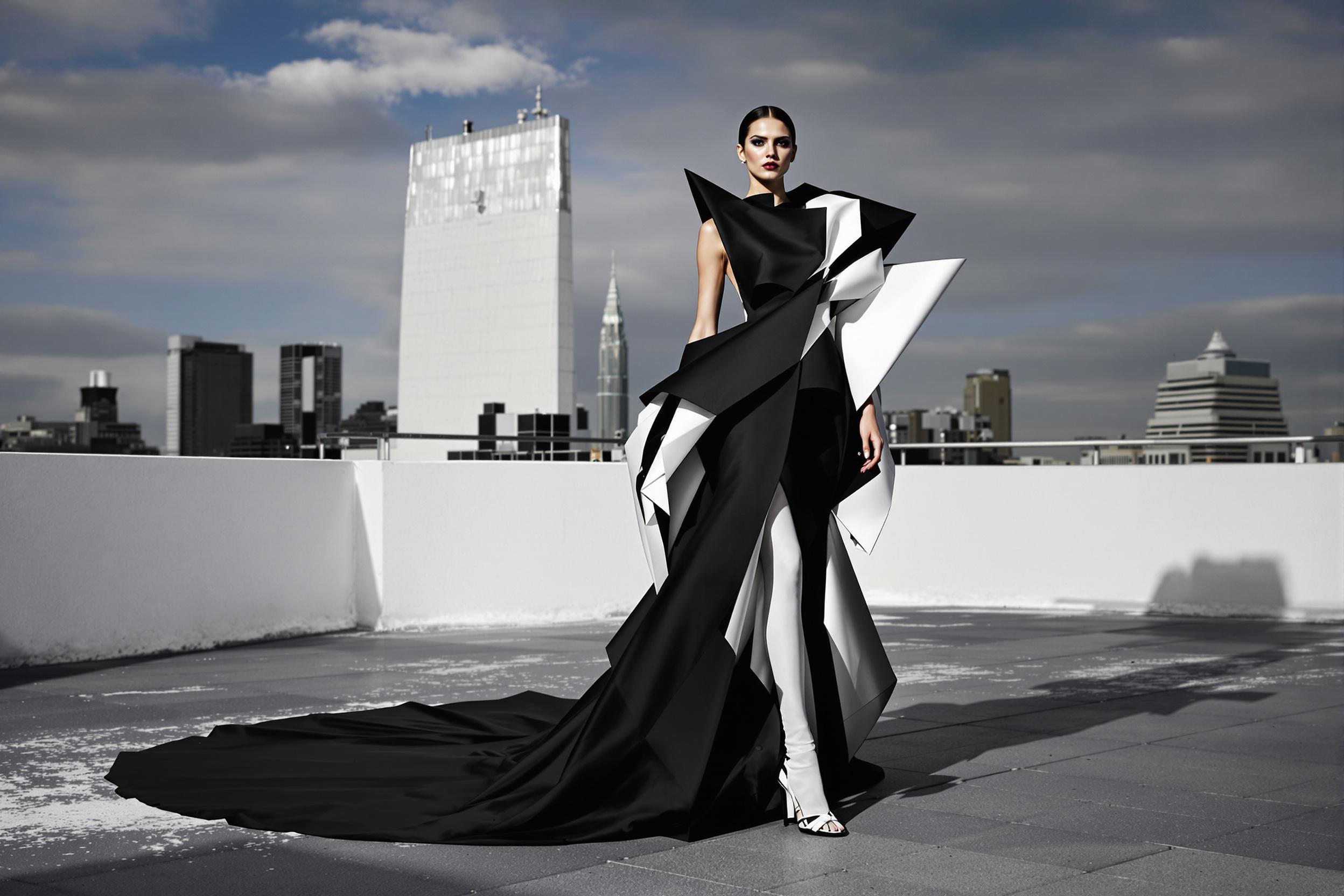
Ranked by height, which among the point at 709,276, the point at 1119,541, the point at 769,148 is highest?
the point at 769,148

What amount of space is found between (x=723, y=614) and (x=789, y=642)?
210 millimetres

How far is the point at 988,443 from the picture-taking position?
1027cm

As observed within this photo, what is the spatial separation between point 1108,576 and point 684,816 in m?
7.57

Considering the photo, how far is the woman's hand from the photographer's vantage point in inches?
135

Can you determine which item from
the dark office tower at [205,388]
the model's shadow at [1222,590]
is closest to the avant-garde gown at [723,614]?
the model's shadow at [1222,590]

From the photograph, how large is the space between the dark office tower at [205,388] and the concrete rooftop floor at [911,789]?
60404 mm

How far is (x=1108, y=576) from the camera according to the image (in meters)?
9.75

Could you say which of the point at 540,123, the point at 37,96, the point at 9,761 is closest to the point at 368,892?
the point at 9,761

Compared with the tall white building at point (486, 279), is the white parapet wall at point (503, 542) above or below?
below

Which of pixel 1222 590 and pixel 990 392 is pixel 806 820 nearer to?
pixel 1222 590

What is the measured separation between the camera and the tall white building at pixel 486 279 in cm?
3941

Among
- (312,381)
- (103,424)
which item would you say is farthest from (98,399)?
(312,381)

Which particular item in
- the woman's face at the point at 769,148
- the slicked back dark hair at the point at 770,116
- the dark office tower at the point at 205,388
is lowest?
the woman's face at the point at 769,148

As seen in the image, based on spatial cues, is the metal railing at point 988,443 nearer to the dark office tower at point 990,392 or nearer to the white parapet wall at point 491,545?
the white parapet wall at point 491,545
